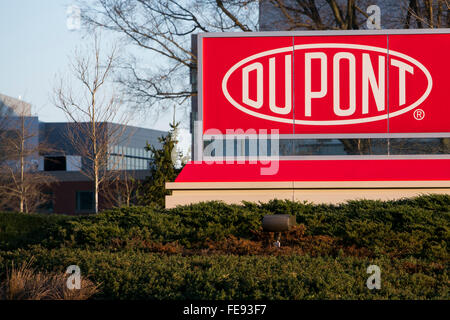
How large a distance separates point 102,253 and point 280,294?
2.94 meters

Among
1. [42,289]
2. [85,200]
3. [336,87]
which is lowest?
[85,200]

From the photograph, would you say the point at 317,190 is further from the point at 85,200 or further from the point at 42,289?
the point at 85,200

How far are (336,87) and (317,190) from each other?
240 centimetres

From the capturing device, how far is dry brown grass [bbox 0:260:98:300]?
5.54 metres

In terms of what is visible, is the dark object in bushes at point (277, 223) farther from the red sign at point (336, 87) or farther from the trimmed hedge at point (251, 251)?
the red sign at point (336, 87)

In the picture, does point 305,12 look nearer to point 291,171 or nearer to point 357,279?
point 291,171

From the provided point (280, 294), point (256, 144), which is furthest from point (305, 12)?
point (280, 294)

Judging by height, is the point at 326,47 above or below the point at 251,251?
above

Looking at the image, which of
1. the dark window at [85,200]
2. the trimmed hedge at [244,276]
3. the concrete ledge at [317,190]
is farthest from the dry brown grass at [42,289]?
the dark window at [85,200]

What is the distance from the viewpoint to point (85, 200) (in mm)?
44281

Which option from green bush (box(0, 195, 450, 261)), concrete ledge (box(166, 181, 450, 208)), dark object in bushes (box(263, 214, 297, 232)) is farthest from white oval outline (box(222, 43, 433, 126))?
dark object in bushes (box(263, 214, 297, 232))

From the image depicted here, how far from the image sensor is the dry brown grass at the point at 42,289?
5.54 m

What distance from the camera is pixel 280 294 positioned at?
5.39 meters

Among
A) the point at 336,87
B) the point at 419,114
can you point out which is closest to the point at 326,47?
the point at 336,87
